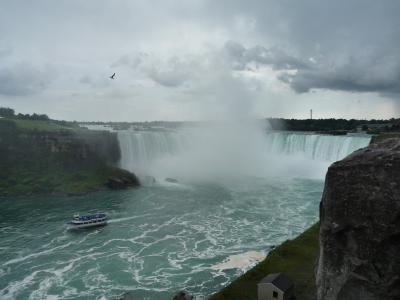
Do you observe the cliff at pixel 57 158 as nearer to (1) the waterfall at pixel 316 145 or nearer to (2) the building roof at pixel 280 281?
(1) the waterfall at pixel 316 145

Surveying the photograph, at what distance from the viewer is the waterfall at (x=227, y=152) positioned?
191 ft

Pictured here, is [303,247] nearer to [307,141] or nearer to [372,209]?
[372,209]

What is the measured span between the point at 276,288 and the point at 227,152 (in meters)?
51.8

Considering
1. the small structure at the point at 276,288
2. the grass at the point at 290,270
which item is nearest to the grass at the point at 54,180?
the grass at the point at 290,270

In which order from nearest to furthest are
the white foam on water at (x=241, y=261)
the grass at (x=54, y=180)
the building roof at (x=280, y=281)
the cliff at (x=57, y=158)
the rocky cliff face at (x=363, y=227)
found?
the rocky cliff face at (x=363, y=227) < the building roof at (x=280, y=281) < the white foam on water at (x=241, y=261) < the grass at (x=54, y=180) < the cliff at (x=57, y=158)

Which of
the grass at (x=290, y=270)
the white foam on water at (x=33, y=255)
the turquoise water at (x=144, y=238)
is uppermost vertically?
the grass at (x=290, y=270)

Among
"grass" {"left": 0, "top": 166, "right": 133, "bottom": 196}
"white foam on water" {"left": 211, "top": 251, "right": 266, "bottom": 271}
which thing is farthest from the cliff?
"white foam on water" {"left": 211, "top": 251, "right": 266, "bottom": 271}

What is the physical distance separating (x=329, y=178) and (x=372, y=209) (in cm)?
115

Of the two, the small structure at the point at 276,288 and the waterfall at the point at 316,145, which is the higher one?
the waterfall at the point at 316,145

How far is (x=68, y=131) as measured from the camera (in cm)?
5972

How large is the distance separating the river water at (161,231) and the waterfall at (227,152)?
37 centimetres

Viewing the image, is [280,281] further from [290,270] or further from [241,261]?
[241,261]

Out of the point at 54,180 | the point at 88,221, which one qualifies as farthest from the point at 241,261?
the point at 54,180

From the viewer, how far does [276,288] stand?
603 inches
